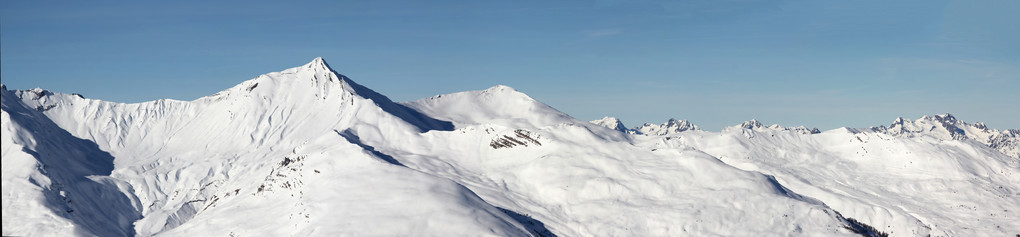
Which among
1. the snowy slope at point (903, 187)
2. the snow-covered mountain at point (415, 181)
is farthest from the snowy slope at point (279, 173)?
the snowy slope at point (903, 187)

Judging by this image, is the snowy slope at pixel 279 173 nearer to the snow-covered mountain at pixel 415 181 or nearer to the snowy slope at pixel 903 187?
the snow-covered mountain at pixel 415 181

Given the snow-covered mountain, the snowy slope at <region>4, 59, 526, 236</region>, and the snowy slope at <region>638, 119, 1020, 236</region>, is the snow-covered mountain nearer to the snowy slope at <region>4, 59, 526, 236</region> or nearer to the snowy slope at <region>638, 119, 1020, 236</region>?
the snowy slope at <region>4, 59, 526, 236</region>

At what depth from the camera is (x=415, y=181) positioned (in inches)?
4350

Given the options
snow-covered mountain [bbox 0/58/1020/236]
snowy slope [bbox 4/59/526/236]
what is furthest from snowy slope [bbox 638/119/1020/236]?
snowy slope [bbox 4/59/526/236]

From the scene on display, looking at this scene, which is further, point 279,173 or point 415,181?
point 279,173

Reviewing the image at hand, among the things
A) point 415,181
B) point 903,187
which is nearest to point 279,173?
point 415,181

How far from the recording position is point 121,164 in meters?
177

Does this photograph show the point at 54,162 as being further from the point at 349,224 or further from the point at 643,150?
the point at 643,150

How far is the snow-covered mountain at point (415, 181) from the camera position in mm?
108562

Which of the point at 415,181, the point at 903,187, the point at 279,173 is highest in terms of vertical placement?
the point at 903,187

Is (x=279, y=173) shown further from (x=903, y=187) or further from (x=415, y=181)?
(x=903, y=187)

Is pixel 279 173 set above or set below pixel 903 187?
below

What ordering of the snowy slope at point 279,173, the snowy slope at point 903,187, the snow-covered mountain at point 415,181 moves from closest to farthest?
1. the snowy slope at point 279,173
2. the snow-covered mountain at point 415,181
3. the snowy slope at point 903,187

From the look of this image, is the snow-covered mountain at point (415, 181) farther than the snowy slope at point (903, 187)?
No
